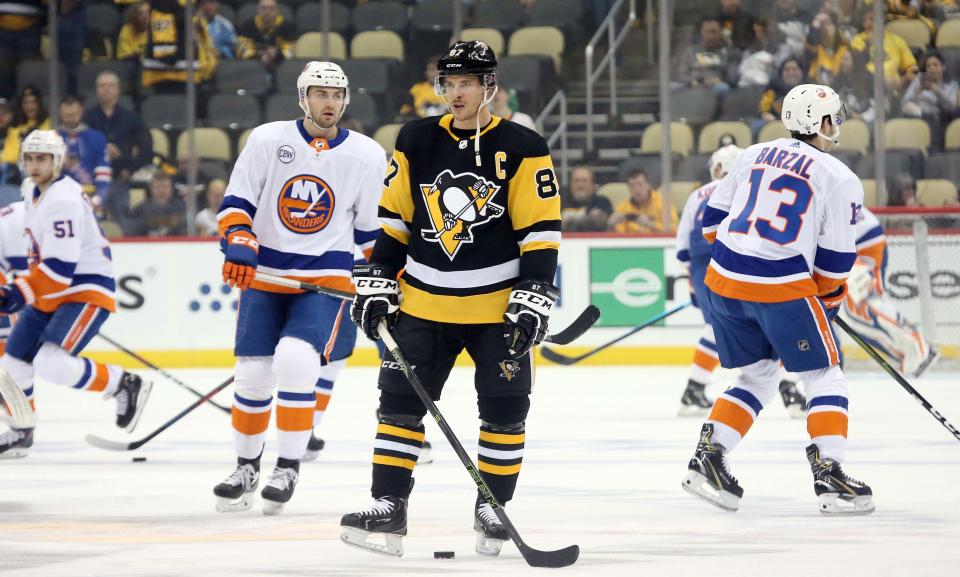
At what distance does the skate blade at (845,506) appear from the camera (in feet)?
14.0

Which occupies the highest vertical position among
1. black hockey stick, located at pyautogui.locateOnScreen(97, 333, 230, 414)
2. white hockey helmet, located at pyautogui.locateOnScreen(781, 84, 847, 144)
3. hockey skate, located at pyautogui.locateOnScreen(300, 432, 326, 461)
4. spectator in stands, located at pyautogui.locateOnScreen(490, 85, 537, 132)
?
white hockey helmet, located at pyautogui.locateOnScreen(781, 84, 847, 144)

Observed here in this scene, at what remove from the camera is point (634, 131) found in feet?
34.3

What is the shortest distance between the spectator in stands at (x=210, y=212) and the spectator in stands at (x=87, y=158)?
25.6 inches

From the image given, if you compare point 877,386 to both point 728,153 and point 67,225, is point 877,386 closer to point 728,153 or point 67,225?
point 728,153

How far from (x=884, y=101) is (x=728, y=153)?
133 inches

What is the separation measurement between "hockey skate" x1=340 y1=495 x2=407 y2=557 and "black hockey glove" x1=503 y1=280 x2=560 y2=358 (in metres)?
0.45

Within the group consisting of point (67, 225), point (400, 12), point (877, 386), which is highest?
point (400, 12)

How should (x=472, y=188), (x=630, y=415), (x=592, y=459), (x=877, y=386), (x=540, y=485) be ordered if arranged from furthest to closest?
1. (x=877, y=386)
2. (x=630, y=415)
3. (x=592, y=459)
4. (x=540, y=485)
5. (x=472, y=188)

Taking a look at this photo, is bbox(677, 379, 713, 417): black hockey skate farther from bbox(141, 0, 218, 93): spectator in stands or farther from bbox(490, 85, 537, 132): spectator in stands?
bbox(141, 0, 218, 93): spectator in stands

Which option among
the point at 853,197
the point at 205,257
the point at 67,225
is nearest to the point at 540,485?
the point at 853,197

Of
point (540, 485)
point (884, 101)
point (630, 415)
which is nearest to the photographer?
point (540, 485)

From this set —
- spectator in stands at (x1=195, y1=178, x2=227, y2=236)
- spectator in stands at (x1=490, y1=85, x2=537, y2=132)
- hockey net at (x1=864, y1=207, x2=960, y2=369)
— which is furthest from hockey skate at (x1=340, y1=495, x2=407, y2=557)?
spectator in stands at (x1=195, y1=178, x2=227, y2=236)

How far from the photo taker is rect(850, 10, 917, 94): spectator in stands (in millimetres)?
10109

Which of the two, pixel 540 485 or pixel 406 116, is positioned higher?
pixel 406 116
